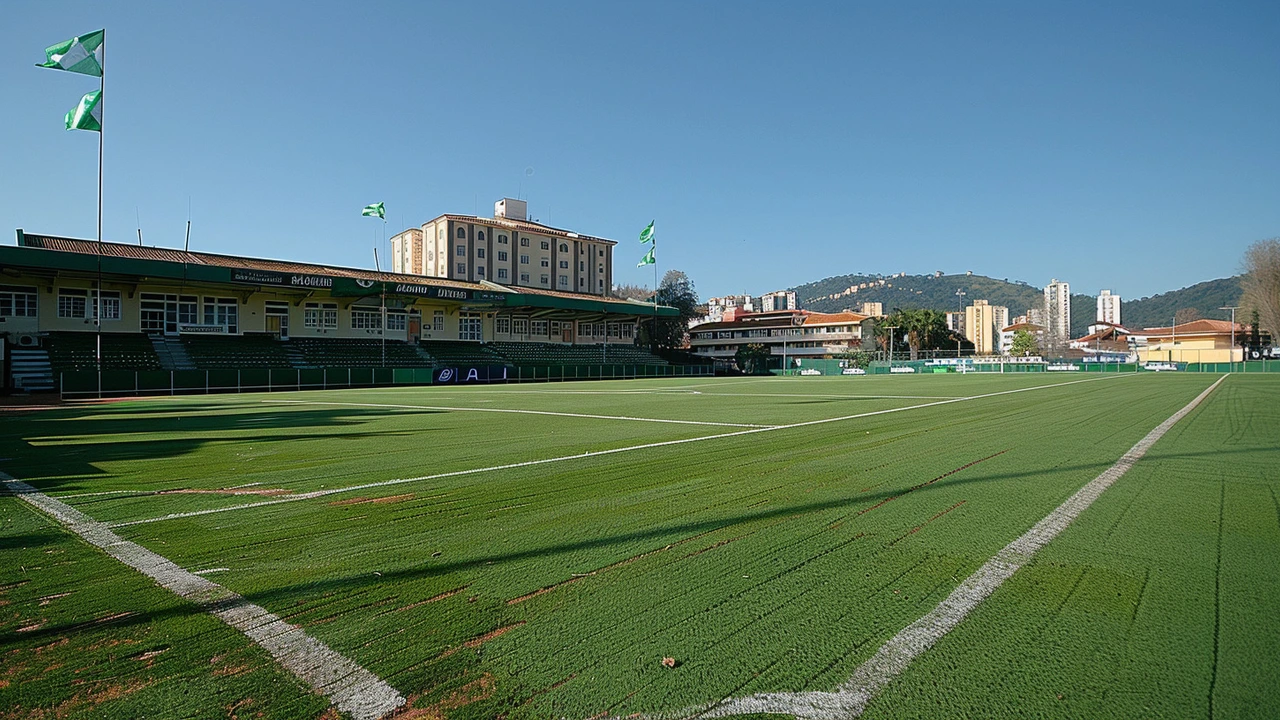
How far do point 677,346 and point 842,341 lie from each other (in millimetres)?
23160

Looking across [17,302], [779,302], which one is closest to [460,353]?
[17,302]

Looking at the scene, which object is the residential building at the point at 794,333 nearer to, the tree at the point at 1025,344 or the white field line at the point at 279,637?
the tree at the point at 1025,344

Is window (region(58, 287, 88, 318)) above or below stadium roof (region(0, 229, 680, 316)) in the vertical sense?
below

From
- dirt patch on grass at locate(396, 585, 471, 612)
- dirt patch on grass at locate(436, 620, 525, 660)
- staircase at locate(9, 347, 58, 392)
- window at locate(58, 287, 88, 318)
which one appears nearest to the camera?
dirt patch on grass at locate(436, 620, 525, 660)

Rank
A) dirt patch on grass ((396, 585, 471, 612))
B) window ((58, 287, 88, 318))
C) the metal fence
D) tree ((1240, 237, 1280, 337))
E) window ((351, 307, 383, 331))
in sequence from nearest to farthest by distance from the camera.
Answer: dirt patch on grass ((396, 585, 471, 612)) → the metal fence → window ((58, 287, 88, 318)) → window ((351, 307, 383, 331)) → tree ((1240, 237, 1280, 337))

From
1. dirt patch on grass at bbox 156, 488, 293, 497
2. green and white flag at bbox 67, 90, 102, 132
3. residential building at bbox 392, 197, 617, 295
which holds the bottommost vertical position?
dirt patch on grass at bbox 156, 488, 293, 497

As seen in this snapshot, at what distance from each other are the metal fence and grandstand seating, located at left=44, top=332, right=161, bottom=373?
3.81m

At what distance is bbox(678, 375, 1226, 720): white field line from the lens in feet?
6.57

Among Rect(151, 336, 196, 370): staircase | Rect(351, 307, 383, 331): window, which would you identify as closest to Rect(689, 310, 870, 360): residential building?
Rect(351, 307, 383, 331): window

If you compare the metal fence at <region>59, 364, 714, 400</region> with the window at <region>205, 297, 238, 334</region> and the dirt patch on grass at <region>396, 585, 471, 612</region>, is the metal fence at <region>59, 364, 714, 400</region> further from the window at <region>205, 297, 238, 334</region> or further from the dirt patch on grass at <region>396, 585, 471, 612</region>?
the dirt patch on grass at <region>396, 585, 471, 612</region>

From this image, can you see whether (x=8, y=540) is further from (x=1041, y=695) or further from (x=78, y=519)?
(x=1041, y=695)

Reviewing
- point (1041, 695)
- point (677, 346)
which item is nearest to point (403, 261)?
point (677, 346)

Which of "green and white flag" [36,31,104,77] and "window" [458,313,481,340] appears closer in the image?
"green and white flag" [36,31,104,77]

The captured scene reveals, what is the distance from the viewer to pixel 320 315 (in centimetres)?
4531
